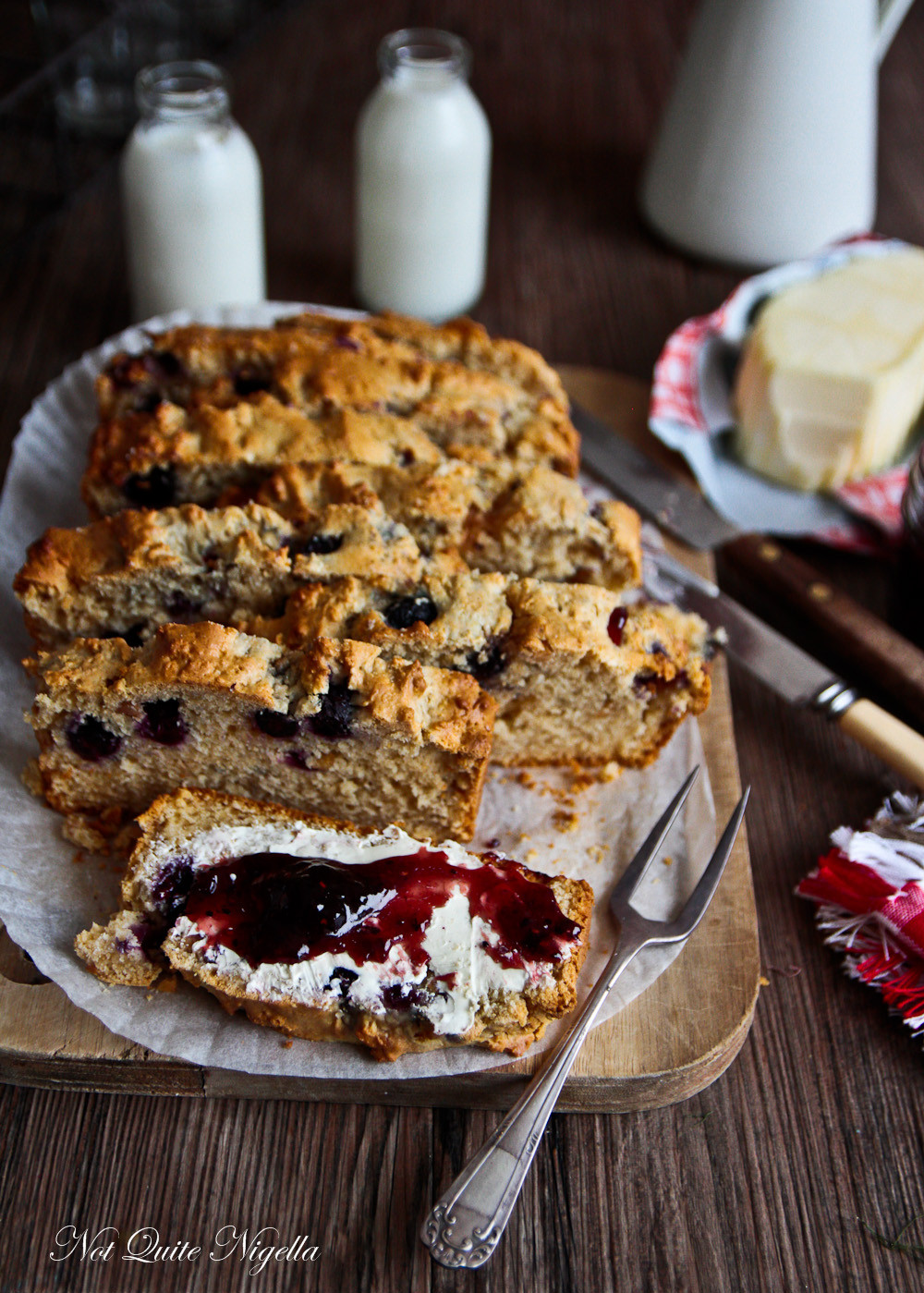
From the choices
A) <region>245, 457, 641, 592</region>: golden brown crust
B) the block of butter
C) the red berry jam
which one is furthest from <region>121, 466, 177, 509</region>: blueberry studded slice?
the block of butter

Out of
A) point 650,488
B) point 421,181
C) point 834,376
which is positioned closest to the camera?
point 834,376

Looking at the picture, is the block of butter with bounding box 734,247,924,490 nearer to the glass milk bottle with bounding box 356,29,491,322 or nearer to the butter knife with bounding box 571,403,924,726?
the butter knife with bounding box 571,403,924,726

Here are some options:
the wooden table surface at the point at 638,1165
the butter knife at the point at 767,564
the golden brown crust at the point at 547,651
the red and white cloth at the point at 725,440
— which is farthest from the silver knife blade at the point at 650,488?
the golden brown crust at the point at 547,651

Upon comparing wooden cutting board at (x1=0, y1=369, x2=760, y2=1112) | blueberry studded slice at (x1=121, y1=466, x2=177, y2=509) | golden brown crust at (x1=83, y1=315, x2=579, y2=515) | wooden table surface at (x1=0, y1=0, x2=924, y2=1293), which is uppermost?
golden brown crust at (x1=83, y1=315, x2=579, y2=515)

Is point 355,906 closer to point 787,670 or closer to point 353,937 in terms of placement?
point 353,937

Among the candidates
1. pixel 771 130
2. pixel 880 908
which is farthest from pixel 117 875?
pixel 771 130

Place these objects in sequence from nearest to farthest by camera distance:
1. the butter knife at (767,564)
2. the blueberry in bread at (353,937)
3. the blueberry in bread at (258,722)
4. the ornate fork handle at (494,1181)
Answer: the ornate fork handle at (494,1181) → the blueberry in bread at (353,937) → the blueberry in bread at (258,722) → the butter knife at (767,564)

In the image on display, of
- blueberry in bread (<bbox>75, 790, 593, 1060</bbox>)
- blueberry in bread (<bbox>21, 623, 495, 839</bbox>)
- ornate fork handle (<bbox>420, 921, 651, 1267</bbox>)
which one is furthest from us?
blueberry in bread (<bbox>21, 623, 495, 839</bbox>)

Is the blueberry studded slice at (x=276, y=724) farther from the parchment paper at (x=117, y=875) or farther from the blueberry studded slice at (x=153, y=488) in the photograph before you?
the blueberry studded slice at (x=153, y=488)
